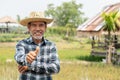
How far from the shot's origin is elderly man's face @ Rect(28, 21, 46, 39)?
9.10 feet

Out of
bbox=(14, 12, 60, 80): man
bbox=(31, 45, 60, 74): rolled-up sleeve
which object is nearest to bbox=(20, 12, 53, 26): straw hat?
bbox=(14, 12, 60, 80): man

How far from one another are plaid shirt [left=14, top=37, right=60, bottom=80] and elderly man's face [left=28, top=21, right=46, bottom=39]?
7cm

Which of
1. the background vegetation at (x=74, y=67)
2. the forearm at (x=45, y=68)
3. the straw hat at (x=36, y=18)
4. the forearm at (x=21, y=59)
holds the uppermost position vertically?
the straw hat at (x=36, y=18)

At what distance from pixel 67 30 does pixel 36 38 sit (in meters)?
36.5

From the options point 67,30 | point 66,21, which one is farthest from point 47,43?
point 66,21

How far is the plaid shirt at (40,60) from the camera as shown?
2.69 m

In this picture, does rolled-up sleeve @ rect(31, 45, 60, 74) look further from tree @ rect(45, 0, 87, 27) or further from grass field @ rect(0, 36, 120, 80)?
tree @ rect(45, 0, 87, 27)

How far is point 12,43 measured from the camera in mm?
27172

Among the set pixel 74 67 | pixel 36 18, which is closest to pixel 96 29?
pixel 74 67

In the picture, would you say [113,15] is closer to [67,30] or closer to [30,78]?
[30,78]

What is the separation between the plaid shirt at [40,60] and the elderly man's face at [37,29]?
7 cm

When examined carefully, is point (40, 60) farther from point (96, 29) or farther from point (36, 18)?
point (96, 29)

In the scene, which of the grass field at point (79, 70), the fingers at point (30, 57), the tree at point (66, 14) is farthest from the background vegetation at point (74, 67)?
the tree at point (66, 14)

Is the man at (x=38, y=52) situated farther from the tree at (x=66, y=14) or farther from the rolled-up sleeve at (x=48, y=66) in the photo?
the tree at (x=66, y=14)
